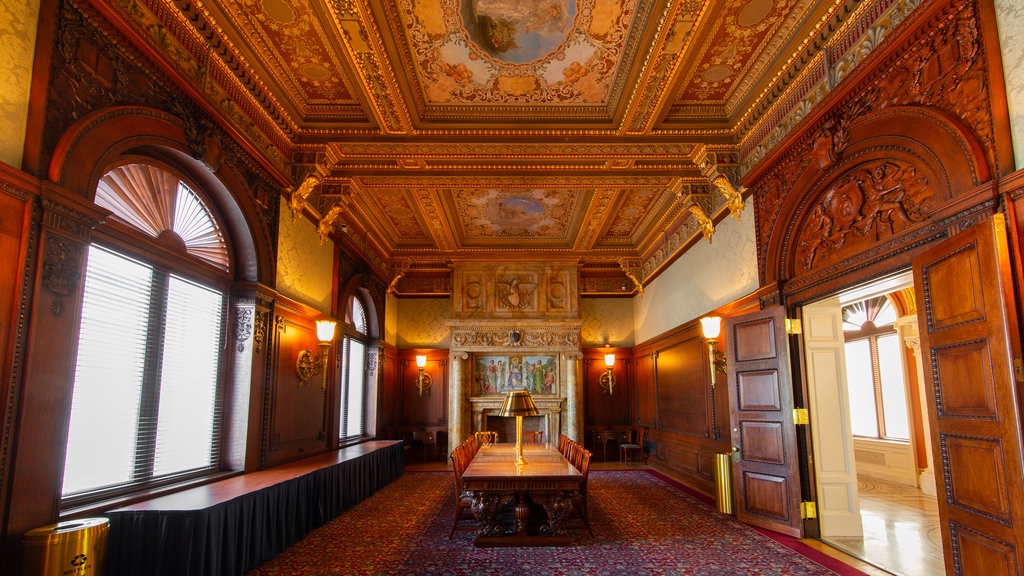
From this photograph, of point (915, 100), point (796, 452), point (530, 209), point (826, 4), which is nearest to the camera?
point (915, 100)

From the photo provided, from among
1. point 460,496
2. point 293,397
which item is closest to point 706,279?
point 460,496

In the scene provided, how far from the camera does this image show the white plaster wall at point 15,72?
11.4 feet

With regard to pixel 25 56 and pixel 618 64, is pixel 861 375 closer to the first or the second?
pixel 618 64

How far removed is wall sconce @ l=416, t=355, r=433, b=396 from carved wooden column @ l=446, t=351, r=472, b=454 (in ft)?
2.65

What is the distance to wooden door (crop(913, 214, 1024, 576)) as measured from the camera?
3365 mm

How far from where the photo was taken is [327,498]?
7117 mm

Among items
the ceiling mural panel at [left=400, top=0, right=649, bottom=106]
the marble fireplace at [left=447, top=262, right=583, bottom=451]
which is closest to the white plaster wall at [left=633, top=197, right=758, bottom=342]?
the marble fireplace at [left=447, top=262, right=583, bottom=451]

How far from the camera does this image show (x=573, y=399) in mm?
13594

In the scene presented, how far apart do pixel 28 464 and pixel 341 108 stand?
5.04m

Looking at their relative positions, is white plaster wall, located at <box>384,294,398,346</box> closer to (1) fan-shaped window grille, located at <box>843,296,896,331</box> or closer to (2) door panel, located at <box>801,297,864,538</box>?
(2) door panel, located at <box>801,297,864,538</box>

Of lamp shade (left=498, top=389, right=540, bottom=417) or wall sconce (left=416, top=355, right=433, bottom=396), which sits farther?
wall sconce (left=416, top=355, right=433, bottom=396)

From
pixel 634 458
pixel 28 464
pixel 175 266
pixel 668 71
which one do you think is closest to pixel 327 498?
pixel 175 266

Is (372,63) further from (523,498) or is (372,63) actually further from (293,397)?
(523,498)

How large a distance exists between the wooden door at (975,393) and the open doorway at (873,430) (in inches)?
52.0
